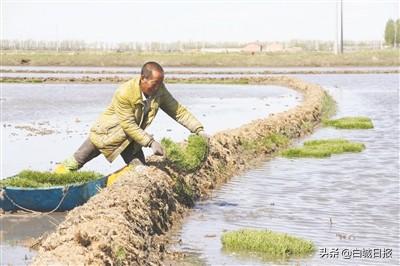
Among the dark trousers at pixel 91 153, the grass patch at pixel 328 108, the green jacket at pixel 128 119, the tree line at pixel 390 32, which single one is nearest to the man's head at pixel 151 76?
the green jacket at pixel 128 119

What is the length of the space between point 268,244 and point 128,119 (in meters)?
2.10

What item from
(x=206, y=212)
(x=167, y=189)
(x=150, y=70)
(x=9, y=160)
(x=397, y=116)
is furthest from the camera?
(x=397, y=116)

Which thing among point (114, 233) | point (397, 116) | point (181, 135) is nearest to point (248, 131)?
point (181, 135)

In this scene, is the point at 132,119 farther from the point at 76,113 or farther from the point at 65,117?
the point at 76,113

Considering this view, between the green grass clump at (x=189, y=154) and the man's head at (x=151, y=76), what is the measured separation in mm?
1684

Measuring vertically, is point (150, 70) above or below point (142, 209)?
above

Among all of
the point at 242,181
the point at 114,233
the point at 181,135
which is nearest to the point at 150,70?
the point at 114,233

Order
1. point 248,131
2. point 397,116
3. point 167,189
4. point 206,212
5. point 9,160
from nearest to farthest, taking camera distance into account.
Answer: point 167,189
point 206,212
point 9,160
point 248,131
point 397,116

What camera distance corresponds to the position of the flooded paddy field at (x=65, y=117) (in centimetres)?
1011

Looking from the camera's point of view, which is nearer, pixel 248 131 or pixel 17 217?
pixel 17 217

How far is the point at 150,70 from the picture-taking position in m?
8.99

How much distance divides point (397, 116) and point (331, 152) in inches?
448

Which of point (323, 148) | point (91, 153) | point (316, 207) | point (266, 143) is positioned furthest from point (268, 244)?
point (323, 148)

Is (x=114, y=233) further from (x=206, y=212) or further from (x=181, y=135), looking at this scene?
(x=181, y=135)
